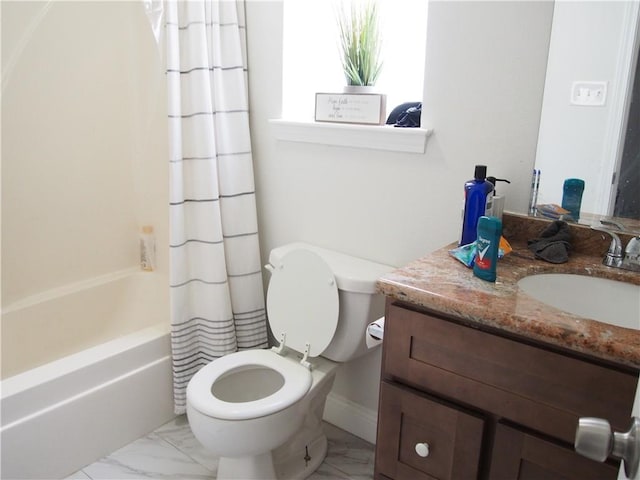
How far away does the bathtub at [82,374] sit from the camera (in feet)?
5.49

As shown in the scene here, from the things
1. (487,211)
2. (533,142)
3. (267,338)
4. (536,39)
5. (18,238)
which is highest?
(536,39)

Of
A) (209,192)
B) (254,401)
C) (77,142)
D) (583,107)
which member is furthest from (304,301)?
(77,142)

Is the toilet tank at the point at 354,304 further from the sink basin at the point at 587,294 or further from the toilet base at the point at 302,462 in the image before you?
the sink basin at the point at 587,294

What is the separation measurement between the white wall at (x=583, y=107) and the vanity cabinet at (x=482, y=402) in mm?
595

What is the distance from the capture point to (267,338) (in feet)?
7.40

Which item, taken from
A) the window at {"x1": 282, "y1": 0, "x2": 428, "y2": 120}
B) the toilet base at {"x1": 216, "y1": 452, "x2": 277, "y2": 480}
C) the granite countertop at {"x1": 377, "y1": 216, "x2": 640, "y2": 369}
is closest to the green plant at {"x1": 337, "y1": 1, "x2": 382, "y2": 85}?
the window at {"x1": 282, "y1": 0, "x2": 428, "y2": 120}

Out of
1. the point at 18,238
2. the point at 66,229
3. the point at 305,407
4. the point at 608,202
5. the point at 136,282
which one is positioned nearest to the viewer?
the point at 608,202

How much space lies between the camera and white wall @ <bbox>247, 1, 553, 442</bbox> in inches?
57.3

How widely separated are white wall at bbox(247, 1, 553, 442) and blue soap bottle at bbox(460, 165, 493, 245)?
0.56 ft

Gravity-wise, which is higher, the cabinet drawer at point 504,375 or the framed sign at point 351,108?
the framed sign at point 351,108

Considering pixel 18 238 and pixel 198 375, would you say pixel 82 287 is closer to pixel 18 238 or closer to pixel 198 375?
pixel 18 238

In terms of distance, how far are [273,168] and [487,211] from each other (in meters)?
0.98

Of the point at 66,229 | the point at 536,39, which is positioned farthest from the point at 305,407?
the point at 66,229

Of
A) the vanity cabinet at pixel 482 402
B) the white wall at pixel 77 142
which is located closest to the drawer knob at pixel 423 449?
the vanity cabinet at pixel 482 402
